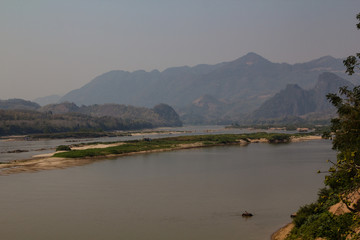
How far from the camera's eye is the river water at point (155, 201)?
38000 millimetres

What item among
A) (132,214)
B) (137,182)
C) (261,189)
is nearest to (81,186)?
(137,182)

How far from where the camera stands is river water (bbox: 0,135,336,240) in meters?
38.0

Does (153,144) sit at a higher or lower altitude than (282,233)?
higher

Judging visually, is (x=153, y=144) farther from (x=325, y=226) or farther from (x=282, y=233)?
(x=325, y=226)

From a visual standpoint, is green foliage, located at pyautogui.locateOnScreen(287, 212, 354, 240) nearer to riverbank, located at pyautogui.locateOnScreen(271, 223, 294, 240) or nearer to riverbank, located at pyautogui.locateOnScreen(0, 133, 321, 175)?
riverbank, located at pyautogui.locateOnScreen(271, 223, 294, 240)

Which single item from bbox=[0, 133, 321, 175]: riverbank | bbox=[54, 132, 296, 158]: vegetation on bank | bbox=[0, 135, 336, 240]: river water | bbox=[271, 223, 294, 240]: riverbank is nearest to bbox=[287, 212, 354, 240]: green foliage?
bbox=[271, 223, 294, 240]: riverbank

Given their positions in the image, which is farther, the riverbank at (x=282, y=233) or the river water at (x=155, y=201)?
the river water at (x=155, y=201)

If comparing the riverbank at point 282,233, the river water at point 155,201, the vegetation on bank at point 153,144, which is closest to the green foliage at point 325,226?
the riverbank at point 282,233

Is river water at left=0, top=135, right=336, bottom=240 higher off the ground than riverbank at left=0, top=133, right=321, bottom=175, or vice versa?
riverbank at left=0, top=133, right=321, bottom=175

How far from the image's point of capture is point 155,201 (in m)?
50.5

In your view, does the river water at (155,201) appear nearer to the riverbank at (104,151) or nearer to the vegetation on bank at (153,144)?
the riverbank at (104,151)

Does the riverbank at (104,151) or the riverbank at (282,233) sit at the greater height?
the riverbank at (104,151)

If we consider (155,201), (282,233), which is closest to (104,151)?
(155,201)

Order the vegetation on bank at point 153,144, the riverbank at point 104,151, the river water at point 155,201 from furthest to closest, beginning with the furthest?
the vegetation on bank at point 153,144
the riverbank at point 104,151
the river water at point 155,201
